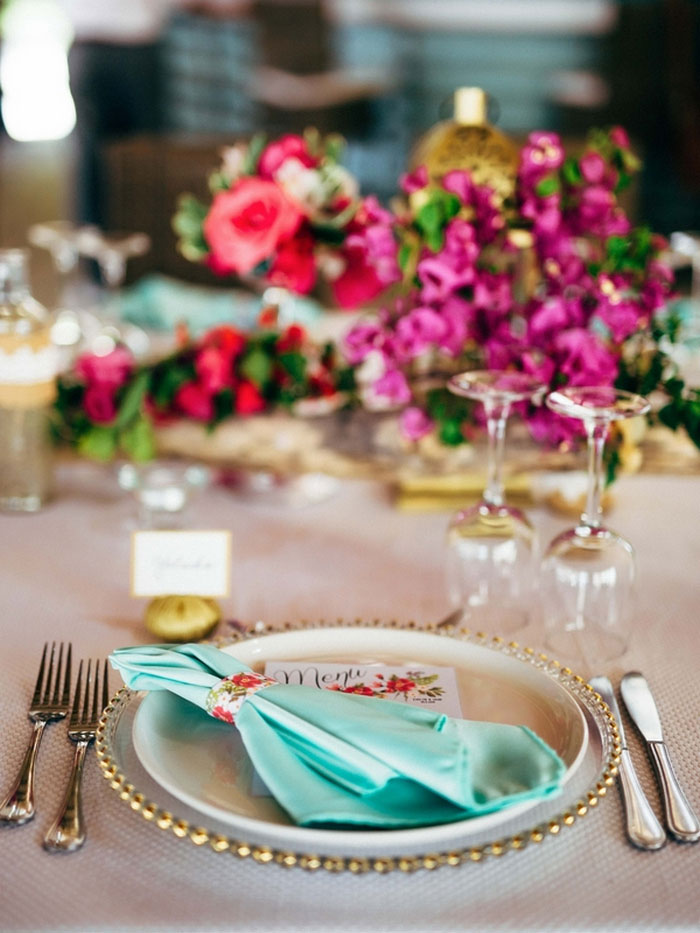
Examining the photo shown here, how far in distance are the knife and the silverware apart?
0.04 feet

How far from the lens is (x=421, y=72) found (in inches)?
293

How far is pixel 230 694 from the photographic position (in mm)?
805

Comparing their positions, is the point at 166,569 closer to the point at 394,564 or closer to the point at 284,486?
the point at 394,564

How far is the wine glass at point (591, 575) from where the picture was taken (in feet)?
3.15

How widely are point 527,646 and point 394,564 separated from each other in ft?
0.87

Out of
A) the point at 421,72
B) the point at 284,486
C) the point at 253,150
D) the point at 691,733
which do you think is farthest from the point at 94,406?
the point at 421,72

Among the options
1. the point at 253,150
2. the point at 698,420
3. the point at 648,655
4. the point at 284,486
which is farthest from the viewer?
the point at 284,486

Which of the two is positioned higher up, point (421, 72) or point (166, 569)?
point (421, 72)

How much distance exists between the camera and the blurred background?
16.7 ft

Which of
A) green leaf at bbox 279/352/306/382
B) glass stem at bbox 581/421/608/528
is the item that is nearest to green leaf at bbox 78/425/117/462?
green leaf at bbox 279/352/306/382

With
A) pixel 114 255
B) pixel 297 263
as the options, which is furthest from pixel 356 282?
pixel 114 255

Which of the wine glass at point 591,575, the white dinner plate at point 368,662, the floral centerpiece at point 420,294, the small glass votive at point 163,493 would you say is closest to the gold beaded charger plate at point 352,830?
the white dinner plate at point 368,662

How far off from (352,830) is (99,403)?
89 centimetres

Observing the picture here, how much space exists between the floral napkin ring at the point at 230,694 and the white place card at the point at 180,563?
0.27 meters
